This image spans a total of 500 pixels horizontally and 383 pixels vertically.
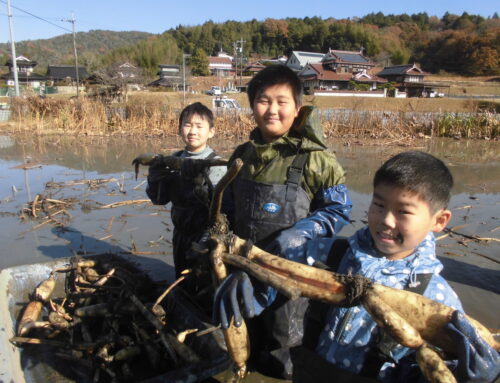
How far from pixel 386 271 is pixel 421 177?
43cm

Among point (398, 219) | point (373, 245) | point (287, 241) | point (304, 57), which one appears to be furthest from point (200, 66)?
point (398, 219)

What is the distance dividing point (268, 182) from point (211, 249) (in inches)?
27.0

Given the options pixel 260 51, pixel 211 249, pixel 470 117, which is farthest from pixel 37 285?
pixel 260 51

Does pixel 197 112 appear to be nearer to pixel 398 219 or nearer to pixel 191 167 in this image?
pixel 191 167

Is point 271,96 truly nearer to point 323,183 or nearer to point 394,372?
point 323,183

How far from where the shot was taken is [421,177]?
1444 millimetres

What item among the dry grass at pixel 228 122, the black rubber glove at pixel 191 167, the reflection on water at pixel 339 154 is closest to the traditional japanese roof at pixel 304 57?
the dry grass at pixel 228 122

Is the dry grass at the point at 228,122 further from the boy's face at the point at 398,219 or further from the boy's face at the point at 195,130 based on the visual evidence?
the boy's face at the point at 398,219

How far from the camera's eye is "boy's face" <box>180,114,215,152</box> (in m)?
3.42

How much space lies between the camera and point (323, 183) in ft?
7.27

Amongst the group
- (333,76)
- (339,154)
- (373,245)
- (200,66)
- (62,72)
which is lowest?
(339,154)

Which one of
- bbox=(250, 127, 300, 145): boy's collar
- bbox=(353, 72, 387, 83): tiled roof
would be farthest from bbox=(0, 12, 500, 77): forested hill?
bbox=(250, 127, 300, 145): boy's collar

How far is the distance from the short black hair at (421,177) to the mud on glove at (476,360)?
521mm

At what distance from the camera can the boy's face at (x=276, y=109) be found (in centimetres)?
229
